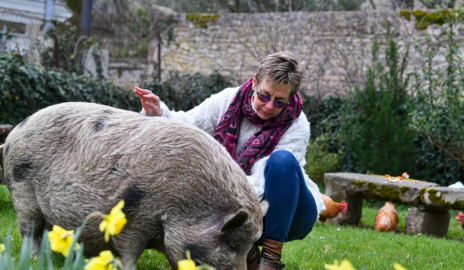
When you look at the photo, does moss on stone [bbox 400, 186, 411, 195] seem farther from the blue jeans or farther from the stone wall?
the stone wall

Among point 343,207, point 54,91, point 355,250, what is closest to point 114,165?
point 355,250

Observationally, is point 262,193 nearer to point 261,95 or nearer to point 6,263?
point 261,95

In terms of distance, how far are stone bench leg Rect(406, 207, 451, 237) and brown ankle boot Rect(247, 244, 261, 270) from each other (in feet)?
14.4

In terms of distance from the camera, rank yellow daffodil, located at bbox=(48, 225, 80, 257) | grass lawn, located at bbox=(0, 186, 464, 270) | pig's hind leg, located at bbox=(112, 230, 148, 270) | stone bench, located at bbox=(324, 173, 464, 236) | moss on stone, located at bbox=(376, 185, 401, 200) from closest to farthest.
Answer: yellow daffodil, located at bbox=(48, 225, 80, 257), pig's hind leg, located at bbox=(112, 230, 148, 270), grass lawn, located at bbox=(0, 186, 464, 270), stone bench, located at bbox=(324, 173, 464, 236), moss on stone, located at bbox=(376, 185, 401, 200)

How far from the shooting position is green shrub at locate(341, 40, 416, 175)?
32.1 ft

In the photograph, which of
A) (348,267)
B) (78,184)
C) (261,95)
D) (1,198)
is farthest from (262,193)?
(1,198)

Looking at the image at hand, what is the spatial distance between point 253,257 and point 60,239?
213 centimetres

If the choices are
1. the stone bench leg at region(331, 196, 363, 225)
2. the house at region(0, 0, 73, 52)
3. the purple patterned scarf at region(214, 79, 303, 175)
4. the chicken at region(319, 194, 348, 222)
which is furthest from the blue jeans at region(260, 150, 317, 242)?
the house at region(0, 0, 73, 52)

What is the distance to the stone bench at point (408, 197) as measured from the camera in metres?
7.20

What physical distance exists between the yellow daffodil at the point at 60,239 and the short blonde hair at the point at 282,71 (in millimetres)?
2217

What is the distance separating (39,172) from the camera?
Answer: 3451mm

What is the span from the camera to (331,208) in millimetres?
7691

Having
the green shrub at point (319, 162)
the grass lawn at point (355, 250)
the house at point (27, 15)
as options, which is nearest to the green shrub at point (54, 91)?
the grass lawn at point (355, 250)

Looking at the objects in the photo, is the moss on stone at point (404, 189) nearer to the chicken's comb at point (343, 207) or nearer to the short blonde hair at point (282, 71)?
the chicken's comb at point (343, 207)
